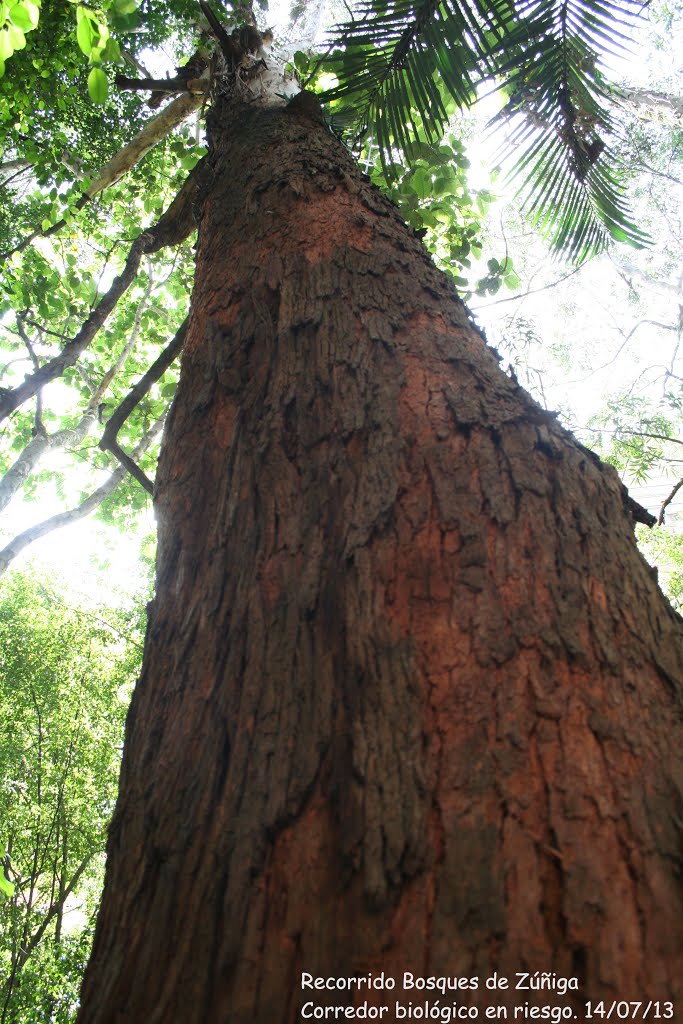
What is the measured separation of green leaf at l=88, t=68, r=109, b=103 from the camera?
4.55ft

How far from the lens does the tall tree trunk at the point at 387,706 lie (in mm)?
650

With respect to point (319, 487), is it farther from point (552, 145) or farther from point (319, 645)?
point (552, 145)

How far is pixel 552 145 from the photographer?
2.81 metres

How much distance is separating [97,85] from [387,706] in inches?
55.6

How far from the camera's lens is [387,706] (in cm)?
79

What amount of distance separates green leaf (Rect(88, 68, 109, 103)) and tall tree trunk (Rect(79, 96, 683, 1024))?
2.11 ft

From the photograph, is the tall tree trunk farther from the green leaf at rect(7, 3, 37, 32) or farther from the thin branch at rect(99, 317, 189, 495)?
the thin branch at rect(99, 317, 189, 495)

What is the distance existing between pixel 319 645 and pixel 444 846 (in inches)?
11.5

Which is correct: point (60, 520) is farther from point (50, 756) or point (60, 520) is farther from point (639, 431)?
point (639, 431)

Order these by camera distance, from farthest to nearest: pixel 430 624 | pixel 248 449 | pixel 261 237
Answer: pixel 261 237 → pixel 248 449 → pixel 430 624

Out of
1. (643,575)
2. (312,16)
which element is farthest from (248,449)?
(312,16)

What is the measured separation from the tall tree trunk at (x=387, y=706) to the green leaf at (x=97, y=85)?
25.3 inches

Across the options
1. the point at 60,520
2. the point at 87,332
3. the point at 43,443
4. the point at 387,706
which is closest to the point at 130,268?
the point at 87,332

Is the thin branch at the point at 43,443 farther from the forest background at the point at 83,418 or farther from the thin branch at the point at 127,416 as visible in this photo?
the thin branch at the point at 127,416
